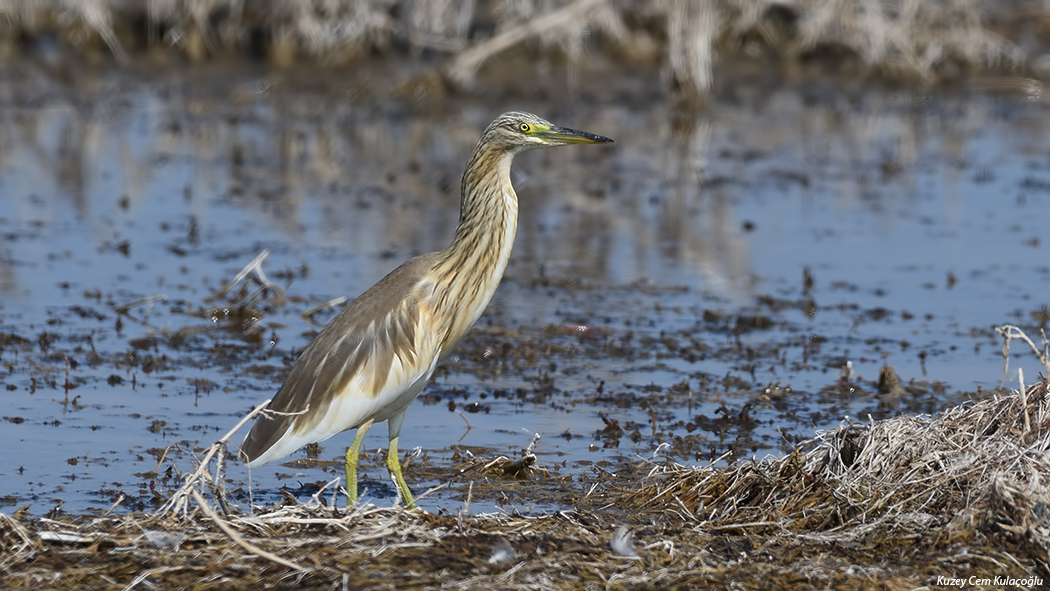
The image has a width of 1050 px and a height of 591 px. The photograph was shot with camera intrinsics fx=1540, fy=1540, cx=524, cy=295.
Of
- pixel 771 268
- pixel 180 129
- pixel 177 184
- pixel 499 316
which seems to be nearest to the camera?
pixel 499 316

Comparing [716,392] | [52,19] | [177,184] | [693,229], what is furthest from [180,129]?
[716,392]

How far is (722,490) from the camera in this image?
19.2ft

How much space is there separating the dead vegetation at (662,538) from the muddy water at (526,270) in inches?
33.4

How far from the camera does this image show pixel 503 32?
18125mm

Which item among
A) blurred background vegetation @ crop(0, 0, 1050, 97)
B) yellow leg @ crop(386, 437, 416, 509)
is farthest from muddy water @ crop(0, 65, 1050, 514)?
blurred background vegetation @ crop(0, 0, 1050, 97)

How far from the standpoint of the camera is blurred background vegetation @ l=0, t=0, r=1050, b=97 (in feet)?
62.3

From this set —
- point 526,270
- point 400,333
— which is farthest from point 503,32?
point 400,333

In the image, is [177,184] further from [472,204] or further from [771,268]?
[472,204]

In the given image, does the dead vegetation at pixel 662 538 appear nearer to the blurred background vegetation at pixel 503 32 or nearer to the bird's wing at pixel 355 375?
the bird's wing at pixel 355 375

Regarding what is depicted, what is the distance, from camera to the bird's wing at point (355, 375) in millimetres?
5855

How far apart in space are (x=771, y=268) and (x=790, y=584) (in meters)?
6.26

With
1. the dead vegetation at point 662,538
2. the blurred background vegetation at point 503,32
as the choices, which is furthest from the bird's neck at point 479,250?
the blurred background vegetation at point 503,32

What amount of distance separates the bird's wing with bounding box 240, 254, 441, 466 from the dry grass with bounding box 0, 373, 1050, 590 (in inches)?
22.2

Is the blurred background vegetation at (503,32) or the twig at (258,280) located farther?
the blurred background vegetation at (503,32)
